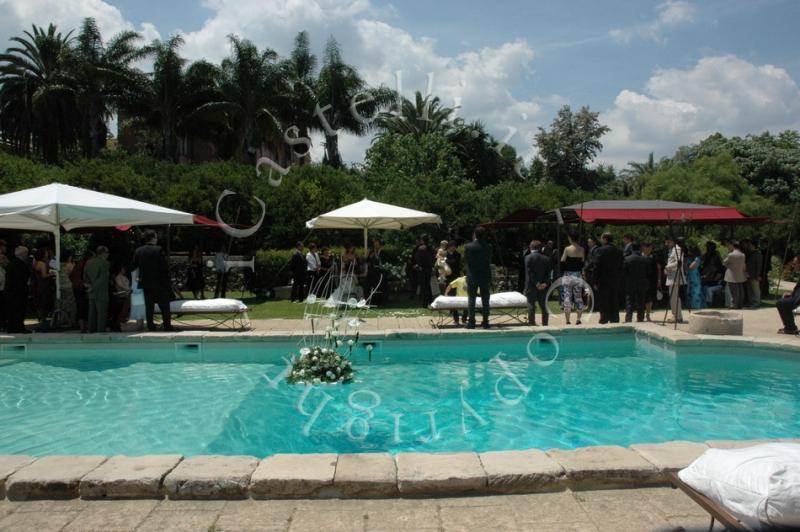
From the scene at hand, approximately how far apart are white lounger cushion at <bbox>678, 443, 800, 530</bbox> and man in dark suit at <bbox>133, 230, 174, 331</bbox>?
9.07 meters

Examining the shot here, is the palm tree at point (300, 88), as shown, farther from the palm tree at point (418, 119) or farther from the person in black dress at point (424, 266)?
the person in black dress at point (424, 266)

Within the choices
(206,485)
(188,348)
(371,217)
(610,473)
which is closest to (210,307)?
(188,348)

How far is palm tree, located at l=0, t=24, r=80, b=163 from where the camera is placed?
3291 centimetres

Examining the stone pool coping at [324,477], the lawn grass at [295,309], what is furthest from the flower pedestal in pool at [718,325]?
the stone pool coping at [324,477]

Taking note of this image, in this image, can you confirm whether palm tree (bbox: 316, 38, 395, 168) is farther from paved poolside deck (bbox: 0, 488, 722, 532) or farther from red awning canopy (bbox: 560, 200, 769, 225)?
paved poolside deck (bbox: 0, 488, 722, 532)

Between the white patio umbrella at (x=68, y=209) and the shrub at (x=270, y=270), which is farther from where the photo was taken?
the shrub at (x=270, y=270)

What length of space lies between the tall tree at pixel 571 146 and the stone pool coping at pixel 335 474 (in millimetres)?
42040

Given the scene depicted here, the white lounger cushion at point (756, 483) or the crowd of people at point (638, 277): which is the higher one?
the crowd of people at point (638, 277)

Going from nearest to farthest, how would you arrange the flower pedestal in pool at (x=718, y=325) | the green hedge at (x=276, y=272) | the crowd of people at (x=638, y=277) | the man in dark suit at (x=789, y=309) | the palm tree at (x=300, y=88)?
the flower pedestal in pool at (x=718, y=325) → the man in dark suit at (x=789, y=309) → the crowd of people at (x=638, y=277) → the green hedge at (x=276, y=272) → the palm tree at (x=300, y=88)

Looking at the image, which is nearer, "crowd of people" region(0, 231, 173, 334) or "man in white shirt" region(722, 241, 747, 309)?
"crowd of people" region(0, 231, 173, 334)

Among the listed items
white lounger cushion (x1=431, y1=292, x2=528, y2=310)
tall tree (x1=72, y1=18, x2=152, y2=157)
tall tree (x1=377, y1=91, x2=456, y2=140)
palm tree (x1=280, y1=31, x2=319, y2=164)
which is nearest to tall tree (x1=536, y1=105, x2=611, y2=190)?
tall tree (x1=377, y1=91, x2=456, y2=140)

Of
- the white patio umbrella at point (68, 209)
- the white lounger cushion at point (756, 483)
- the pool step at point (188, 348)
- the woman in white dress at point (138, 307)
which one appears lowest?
the pool step at point (188, 348)

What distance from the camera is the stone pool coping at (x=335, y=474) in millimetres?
3721

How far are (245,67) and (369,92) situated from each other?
850 cm
